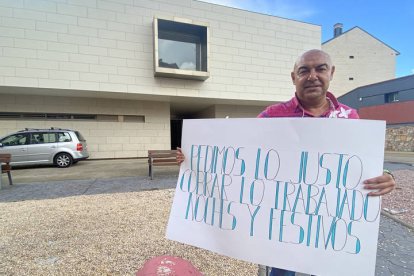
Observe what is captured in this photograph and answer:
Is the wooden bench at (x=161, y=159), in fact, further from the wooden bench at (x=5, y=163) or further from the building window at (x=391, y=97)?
the building window at (x=391, y=97)

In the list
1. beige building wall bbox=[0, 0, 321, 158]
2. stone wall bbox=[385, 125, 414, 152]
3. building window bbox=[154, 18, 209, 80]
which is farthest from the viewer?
stone wall bbox=[385, 125, 414, 152]

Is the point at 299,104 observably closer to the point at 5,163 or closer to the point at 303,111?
the point at 303,111

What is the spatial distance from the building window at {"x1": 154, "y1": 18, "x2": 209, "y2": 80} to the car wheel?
5425 millimetres

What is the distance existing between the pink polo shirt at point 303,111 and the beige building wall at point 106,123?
1287 centimetres

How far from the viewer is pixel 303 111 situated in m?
1.62

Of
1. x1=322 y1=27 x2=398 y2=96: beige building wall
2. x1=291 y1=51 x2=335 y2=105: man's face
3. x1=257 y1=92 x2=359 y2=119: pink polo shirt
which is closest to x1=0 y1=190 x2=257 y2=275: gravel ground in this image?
x1=257 y1=92 x2=359 y2=119: pink polo shirt

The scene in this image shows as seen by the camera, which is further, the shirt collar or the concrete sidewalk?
the concrete sidewalk

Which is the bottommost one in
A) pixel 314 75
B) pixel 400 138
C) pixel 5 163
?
pixel 400 138

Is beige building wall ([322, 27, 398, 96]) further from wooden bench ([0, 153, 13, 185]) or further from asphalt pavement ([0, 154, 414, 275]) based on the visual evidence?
wooden bench ([0, 153, 13, 185])

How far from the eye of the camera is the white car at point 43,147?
9586 mm

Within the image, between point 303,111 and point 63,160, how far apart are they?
1102 centimetres

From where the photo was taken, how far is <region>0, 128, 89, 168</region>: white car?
31.4 feet

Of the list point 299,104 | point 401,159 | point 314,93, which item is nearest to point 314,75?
point 314,93

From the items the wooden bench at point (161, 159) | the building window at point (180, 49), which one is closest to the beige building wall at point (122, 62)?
the building window at point (180, 49)
